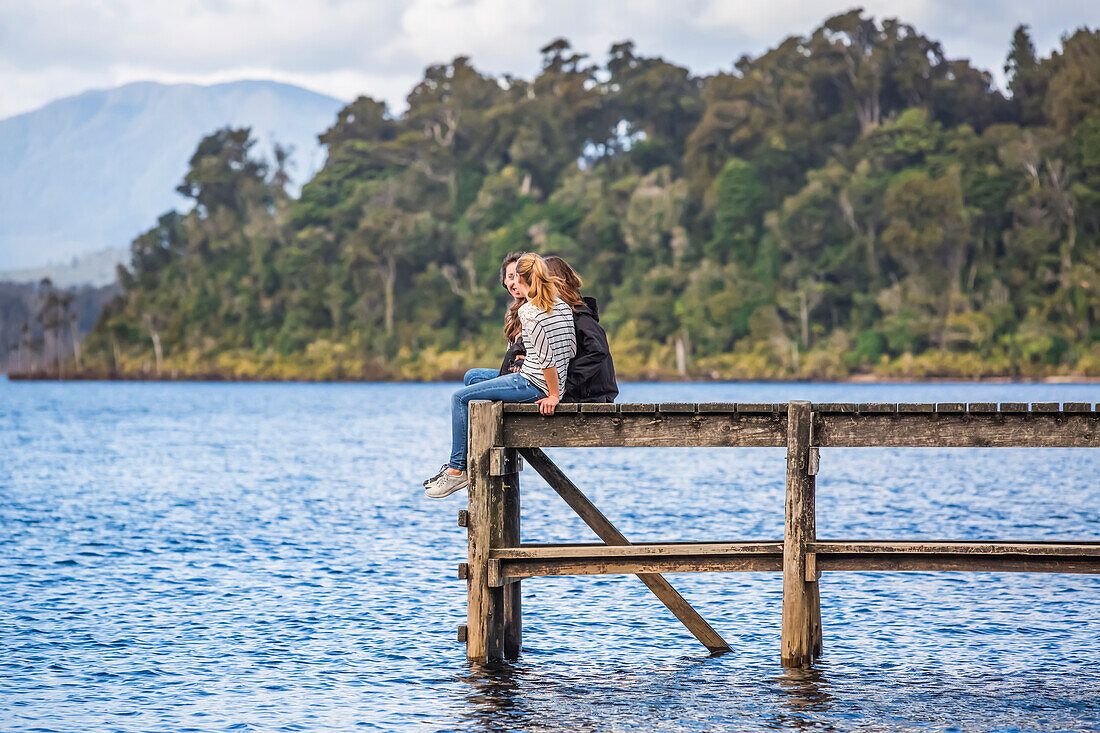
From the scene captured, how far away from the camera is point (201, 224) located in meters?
160

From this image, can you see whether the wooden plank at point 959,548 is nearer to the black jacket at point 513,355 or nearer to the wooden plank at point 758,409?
the wooden plank at point 758,409

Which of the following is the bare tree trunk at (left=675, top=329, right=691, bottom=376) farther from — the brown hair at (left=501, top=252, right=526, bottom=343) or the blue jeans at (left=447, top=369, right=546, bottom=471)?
the blue jeans at (left=447, top=369, right=546, bottom=471)

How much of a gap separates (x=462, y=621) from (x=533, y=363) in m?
5.98

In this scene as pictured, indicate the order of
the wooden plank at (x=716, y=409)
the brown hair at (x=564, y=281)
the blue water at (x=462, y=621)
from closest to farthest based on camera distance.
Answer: the wooden plank at (x=716, y=409), the brown hair at (x=564, y=281), the blue water at (x=462, y=621)

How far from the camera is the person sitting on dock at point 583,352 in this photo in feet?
36.9

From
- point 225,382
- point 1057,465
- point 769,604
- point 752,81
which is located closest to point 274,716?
point 769,604

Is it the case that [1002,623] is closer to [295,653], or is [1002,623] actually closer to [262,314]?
[295,653]

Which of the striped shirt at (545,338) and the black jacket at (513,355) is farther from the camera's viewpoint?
the black jacket at (513,355)

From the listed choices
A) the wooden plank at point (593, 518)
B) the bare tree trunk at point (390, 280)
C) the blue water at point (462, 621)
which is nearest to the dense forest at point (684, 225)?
the bare tree trunk at point (390, 280)

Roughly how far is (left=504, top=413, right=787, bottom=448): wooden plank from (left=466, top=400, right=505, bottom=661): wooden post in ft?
0.65

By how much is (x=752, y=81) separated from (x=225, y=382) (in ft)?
235

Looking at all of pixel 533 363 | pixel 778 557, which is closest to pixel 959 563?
pixel 778 557

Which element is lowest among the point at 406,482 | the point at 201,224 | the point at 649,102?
the point at 406,482

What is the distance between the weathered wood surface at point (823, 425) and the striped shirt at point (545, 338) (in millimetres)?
326
